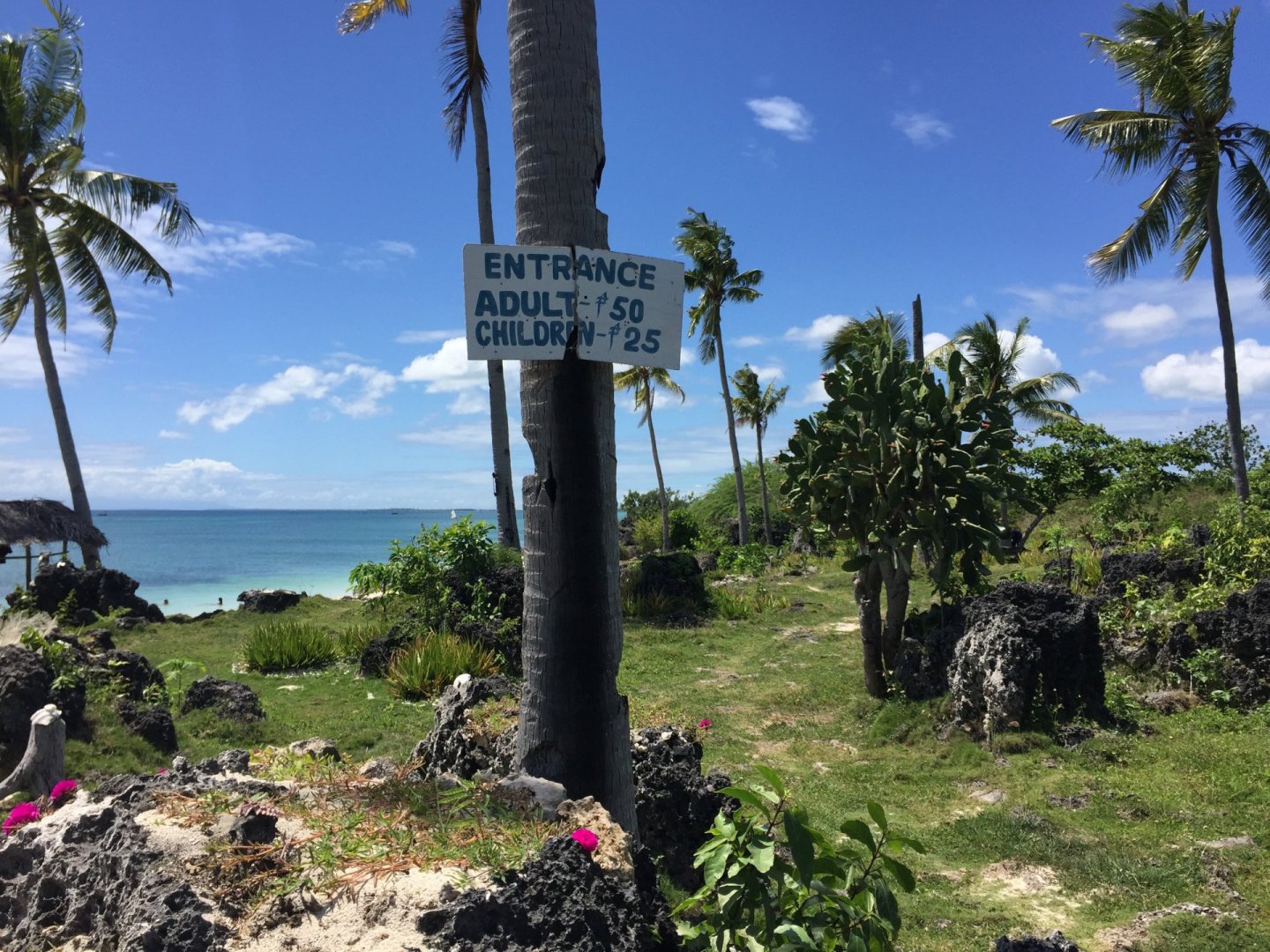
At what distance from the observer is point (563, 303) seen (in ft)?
10.6

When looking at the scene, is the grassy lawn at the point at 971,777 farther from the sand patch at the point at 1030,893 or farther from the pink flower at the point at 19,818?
the pink flower at the point at 19,818

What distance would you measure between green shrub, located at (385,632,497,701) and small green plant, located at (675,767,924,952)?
8096mm

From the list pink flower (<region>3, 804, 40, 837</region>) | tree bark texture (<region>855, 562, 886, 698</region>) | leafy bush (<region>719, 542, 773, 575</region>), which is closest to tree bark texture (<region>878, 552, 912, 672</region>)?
tree bark texture (<region>855, 562, 886, 698</region>)

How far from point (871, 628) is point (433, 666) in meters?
5.60

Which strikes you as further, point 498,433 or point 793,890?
point 498,433

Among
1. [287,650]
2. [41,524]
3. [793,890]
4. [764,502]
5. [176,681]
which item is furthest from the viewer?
[764,502]

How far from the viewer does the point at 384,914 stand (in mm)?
2273

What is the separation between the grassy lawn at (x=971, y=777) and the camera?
4980 mm

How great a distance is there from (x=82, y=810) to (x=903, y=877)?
2.98m

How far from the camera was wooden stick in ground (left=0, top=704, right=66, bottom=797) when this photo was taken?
5.18 meters

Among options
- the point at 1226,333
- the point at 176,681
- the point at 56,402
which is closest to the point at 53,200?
the point at 56,402

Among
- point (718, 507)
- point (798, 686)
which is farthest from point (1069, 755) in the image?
point (718, 507)

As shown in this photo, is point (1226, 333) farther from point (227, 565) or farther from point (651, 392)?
point (227, 565)

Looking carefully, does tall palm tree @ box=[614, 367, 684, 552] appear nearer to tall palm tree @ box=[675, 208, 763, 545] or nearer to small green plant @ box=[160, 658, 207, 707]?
tall palm tree @ box=[675, 208, 763, 545]
